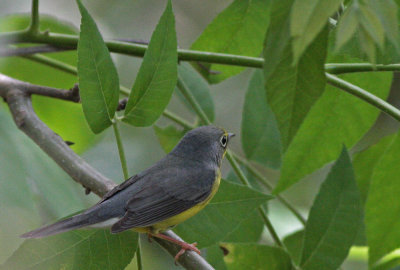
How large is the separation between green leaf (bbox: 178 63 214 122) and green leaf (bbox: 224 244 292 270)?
886mm

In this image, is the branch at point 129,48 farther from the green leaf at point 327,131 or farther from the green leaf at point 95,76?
the green leaf at point 327,131

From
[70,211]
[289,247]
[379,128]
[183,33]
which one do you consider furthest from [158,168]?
[183,33]

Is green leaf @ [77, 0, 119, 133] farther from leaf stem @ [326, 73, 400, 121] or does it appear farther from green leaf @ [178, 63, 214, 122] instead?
green leaf @ [178, 63, 214, 122]

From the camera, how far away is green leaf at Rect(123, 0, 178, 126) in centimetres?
181

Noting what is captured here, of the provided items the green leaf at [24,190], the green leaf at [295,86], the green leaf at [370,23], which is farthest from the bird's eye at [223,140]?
A: the green leaf at [370,23]

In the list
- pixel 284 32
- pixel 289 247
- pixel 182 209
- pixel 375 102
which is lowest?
pixel 289 247

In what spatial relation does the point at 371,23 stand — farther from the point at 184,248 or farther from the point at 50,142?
the point at 50,142

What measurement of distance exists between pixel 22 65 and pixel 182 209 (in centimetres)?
115

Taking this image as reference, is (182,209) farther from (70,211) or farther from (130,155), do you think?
(130,155)

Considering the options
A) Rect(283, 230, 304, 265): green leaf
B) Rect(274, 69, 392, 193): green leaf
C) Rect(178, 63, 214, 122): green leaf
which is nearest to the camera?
Rect(274, 69, 392, 193): green leaf

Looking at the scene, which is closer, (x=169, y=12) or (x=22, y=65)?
(x=169, y=12)

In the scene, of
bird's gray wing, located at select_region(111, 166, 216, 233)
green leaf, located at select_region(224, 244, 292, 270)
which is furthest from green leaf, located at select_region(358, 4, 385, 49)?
bird's gray wing, located at select_region(111, 166, 216, 233)

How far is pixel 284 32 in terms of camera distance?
4.48 ft

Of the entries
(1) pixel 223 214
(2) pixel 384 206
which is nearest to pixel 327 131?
(2) pixel 384 206
